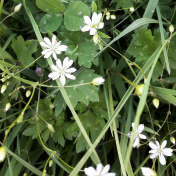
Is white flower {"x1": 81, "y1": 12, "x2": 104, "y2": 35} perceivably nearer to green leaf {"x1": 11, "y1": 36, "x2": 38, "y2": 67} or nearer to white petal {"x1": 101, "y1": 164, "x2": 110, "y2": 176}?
green leaf {"x1": 11, "y1": 36, "x2": 38, "y2": 67}

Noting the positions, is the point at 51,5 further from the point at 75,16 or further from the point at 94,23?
the point at 94,23

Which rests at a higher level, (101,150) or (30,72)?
(30,72)

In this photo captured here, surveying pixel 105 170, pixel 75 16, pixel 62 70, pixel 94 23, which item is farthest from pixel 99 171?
pixel 75 16

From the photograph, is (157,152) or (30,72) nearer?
(157,152)

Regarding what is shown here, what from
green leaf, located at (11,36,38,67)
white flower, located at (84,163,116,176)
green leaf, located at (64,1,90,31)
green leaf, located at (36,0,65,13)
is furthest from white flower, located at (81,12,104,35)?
white flower, located at (84,163,116,176)

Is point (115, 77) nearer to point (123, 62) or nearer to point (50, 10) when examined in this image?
point (123, 62)

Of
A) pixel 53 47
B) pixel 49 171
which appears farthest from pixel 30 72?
pixel 49 171
